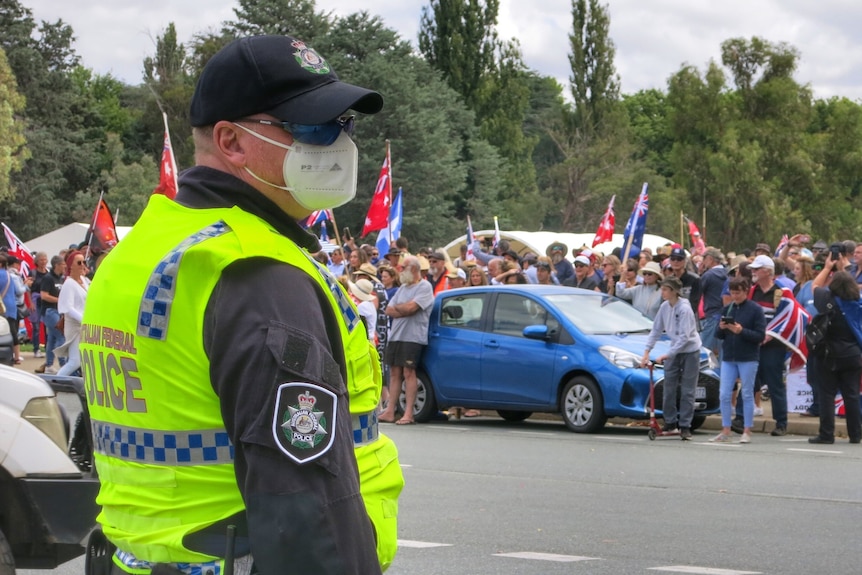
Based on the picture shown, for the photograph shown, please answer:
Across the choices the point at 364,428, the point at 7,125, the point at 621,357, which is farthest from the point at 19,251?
the point at 364,428

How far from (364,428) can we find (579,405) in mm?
13113

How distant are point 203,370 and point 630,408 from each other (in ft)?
42.6

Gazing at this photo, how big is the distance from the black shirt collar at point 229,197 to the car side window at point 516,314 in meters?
13.4

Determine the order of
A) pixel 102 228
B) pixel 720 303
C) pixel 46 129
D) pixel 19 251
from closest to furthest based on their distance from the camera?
pixel 720 303, pixel 102 228, pixel 19 251, pixel 46 129

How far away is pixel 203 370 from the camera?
2197 millimetres

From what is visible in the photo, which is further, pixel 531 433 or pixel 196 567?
pixel 531 433

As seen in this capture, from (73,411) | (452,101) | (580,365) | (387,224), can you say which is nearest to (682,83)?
(452,101)

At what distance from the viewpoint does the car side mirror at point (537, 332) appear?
15516 mm

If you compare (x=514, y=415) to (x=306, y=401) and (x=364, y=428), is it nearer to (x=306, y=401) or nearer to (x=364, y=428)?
(x=364, y=428)

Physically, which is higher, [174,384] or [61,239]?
[61,239]

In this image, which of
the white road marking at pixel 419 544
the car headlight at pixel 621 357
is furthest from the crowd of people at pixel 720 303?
the white road marking at pixel 419 544

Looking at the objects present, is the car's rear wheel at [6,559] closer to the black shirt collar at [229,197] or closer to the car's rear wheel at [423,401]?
the black shirt collar at [229,197]

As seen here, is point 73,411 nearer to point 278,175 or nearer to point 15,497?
point 15,497

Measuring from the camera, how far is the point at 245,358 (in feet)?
6.88
